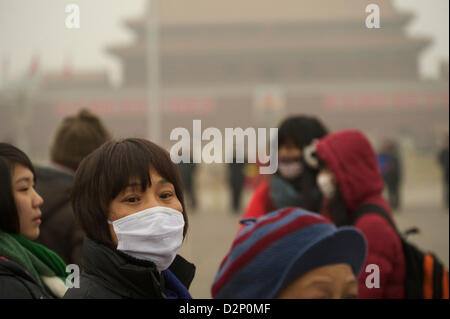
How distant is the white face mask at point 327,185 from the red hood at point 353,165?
0.06 m

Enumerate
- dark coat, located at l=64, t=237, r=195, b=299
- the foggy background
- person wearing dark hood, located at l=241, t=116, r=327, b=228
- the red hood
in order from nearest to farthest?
dark coat, located at l=64, t=237, r=195, b=299, the red hood, person wearing dark hood, located at l=241, t=116, r=327, b=228, the foggy background

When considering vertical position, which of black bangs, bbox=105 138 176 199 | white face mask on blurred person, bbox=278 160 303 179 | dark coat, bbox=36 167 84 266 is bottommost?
dark coat, bbox=36 167 84 266

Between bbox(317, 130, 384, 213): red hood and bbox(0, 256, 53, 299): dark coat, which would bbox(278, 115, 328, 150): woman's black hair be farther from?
bbox(0, 256, 53, 299): dark coat

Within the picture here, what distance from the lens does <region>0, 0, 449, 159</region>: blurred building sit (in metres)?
25.1

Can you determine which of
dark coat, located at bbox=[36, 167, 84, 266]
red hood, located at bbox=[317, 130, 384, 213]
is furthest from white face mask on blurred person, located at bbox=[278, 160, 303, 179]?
dark coat, located at bbox=[36, 167, 84, 266]

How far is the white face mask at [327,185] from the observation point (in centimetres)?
253

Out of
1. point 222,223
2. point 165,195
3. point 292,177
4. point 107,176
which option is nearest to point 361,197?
point 292,177

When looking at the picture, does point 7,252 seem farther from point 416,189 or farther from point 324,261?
point 416,189

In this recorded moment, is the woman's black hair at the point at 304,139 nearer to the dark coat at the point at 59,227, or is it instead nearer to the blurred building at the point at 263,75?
the dark coat at the point at 59,227

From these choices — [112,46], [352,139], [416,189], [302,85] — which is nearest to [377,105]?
[302,85]

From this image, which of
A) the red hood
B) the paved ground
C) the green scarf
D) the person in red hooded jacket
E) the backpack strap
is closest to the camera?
the green scarf

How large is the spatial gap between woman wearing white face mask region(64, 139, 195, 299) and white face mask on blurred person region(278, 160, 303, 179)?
1.40 metres

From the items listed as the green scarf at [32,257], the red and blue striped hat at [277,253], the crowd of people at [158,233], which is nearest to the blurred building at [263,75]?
the crowd of people at [158,233]

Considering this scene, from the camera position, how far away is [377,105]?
2534 cm
